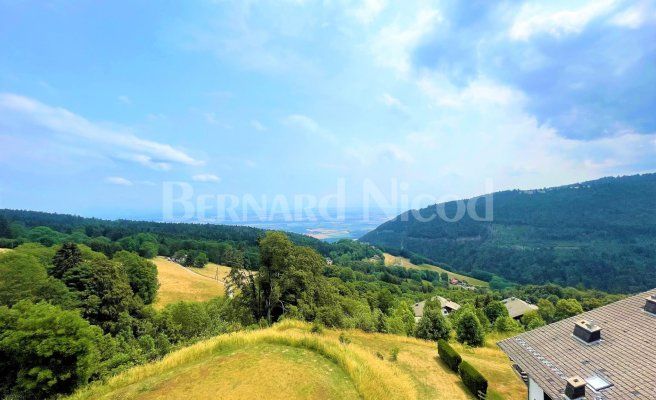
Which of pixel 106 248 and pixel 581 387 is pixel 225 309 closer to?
pixel 581 387

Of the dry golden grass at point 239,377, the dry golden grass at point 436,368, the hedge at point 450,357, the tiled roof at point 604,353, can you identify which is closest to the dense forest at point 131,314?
the dry golden grass at point 239,377

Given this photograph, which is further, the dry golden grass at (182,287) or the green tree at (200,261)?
the green tree at (200,261)

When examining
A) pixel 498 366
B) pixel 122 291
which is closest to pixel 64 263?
pixel 122 291

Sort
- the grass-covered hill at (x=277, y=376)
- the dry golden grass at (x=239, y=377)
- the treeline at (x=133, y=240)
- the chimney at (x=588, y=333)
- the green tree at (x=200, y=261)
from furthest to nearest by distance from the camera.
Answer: the green tree at (x=200, y=261) → the treeline at (x=133, y=240) → the chimney at (x=588, y=333) → the grass-covered hill at (x=277, y=376) → the dry golden grass at (x=239, y=377)

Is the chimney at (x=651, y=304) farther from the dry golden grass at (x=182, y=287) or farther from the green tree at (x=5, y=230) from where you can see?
the green tree at (x=5, y=230)

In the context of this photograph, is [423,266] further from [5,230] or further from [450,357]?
[5,230]

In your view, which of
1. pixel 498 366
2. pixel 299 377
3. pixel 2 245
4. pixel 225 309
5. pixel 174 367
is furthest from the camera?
pixel 2 245
